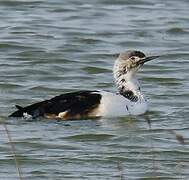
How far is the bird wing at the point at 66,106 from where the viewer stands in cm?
1232

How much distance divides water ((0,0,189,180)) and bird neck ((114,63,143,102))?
0.33m

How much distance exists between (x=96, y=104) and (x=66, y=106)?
15.8 inches

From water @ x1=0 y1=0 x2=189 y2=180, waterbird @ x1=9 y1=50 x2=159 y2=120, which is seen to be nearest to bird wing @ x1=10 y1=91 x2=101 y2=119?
waterbird @ x1=9 y1=50 x2=159 y2=120

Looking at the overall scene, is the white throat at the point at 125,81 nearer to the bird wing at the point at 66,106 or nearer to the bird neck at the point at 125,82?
the bird neck at the point at 125,82

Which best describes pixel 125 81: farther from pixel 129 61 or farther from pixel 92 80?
pixel 92 80

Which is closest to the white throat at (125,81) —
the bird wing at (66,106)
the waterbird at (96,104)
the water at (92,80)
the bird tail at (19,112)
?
the waterbird at (96,104)

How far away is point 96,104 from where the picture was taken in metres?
12.7

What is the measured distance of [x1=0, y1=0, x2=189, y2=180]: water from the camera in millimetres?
10422

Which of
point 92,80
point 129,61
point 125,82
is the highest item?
point 129,61

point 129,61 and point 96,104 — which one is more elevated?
point 129,61

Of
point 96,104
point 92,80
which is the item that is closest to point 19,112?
point 96,104

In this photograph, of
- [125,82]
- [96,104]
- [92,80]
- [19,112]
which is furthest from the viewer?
[92,80]

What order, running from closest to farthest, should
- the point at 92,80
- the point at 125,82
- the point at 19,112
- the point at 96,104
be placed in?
1. the point at 19,112
2. the point at 96,104
3. the point at 125,82
4. the point at 92,80

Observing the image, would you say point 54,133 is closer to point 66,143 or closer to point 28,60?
point 66,143
